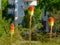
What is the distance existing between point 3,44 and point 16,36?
19 centimetres

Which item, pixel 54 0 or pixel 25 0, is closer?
pixel 54 0

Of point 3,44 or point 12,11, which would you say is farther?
point 12,11

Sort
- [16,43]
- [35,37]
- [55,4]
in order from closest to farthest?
1. [16,43]
2. [35,37]
3. [55,4]

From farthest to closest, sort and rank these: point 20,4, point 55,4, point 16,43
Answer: point 20,4, point 55,4, point 16,43

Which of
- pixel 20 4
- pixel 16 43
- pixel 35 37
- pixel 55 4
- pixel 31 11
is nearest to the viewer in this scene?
pixel 31 11

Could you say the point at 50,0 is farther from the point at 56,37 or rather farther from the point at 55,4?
the point at 56,37

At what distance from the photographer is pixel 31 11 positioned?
2475 mm

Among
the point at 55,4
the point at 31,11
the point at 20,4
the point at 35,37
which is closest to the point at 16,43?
the point at 35,37

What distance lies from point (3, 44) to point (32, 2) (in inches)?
979

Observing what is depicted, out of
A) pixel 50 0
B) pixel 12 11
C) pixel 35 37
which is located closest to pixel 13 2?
pixel 12 11

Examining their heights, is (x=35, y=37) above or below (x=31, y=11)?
below

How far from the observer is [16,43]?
3061 millimetres

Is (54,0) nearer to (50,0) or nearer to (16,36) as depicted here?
(50,0)

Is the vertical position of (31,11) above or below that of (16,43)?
above
